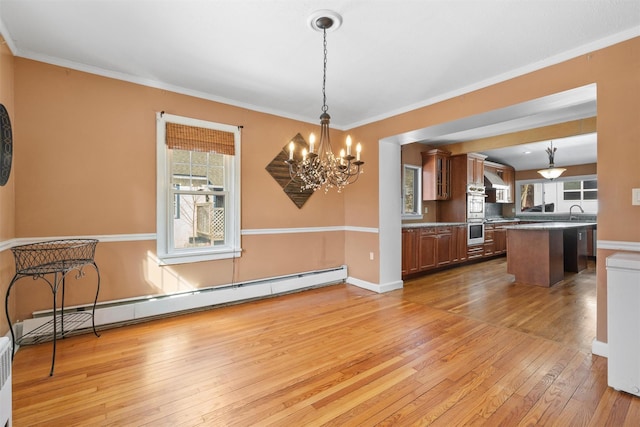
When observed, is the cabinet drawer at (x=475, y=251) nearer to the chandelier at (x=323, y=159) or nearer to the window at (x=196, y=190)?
the chandelier at (x=323, y=159)

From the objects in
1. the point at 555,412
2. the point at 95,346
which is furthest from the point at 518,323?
the point at 95,346

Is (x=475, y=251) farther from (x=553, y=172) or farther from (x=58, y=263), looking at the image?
(x=58, y=263)

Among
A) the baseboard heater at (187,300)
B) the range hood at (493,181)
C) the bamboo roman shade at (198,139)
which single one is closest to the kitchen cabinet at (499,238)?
the range hood at (493,181)

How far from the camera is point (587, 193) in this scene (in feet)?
25.4

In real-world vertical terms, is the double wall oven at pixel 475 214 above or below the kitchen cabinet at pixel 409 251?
above

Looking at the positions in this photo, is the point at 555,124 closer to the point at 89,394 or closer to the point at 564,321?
the point at 564,321

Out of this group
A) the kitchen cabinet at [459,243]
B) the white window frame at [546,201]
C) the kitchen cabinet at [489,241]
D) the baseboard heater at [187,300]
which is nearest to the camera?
the baseboard heater at [187,300]

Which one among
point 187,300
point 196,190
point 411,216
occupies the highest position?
point 196,190

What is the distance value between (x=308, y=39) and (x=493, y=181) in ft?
22.7

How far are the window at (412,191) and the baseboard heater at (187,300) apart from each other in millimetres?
2425

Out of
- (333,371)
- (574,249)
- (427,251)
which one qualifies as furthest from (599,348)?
(574,249)

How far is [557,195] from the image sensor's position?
27.0 ft

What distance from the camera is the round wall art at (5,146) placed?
2324 mm

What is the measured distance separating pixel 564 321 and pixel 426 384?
86.5 inches
